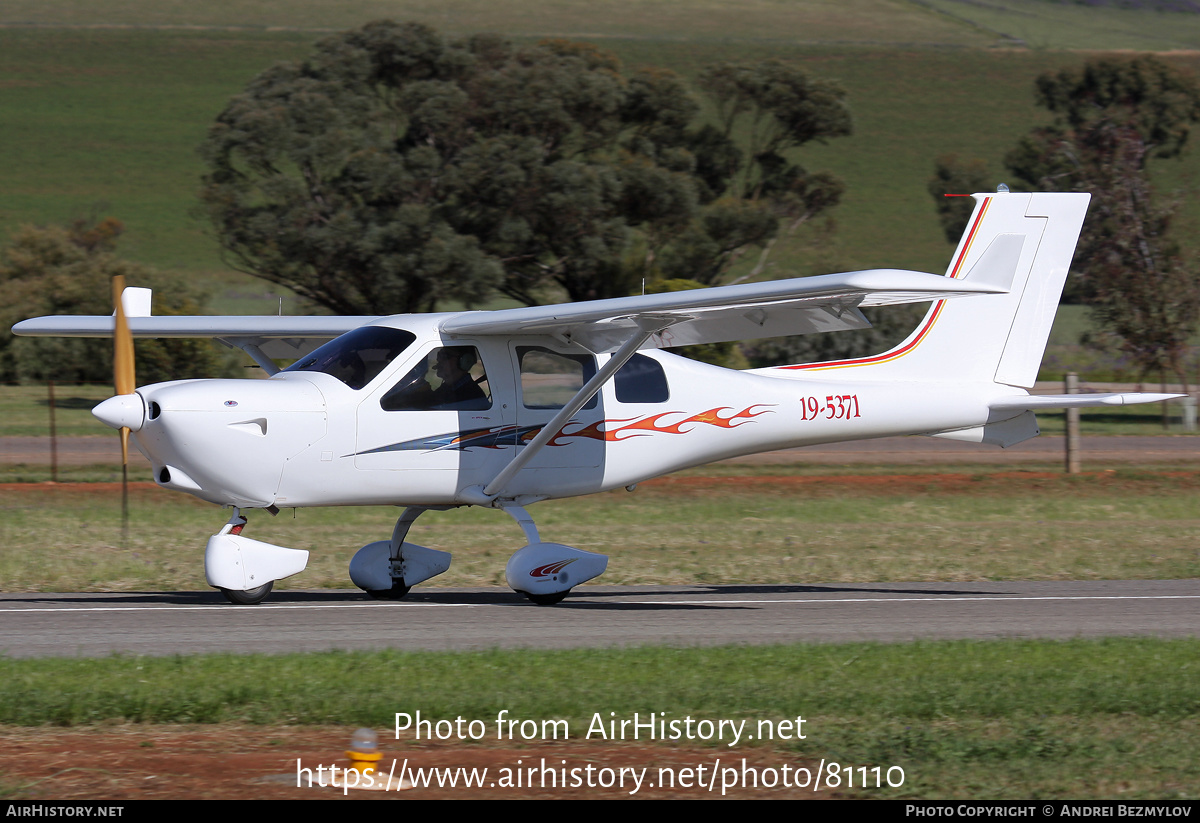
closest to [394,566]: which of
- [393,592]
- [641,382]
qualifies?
[393,592]

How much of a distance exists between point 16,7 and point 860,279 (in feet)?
378

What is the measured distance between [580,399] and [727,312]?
1470mm

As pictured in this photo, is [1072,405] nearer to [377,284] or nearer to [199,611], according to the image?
[199,611]

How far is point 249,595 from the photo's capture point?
423 inches

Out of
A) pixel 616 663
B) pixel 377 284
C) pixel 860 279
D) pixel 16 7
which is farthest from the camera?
pixel 16 7

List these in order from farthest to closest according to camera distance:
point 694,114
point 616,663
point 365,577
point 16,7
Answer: point 16,7
point 694,114
point 365,577
point 616,663

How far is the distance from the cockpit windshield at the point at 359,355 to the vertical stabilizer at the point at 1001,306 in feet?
13.3

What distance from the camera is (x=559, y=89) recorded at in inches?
1845

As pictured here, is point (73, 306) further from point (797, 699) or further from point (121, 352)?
point (797, 699)

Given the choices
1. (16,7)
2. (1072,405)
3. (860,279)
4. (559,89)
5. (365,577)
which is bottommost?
(365,577)

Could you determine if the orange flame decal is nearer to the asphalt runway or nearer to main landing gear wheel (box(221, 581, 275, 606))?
the asphalt runway

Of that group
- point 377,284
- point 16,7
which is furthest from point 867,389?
point 16,7

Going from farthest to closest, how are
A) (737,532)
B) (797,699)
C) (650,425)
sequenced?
1. (737,532)
2. (650,425)
3. (797,699)

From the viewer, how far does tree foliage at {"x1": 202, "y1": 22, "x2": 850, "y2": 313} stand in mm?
43438
